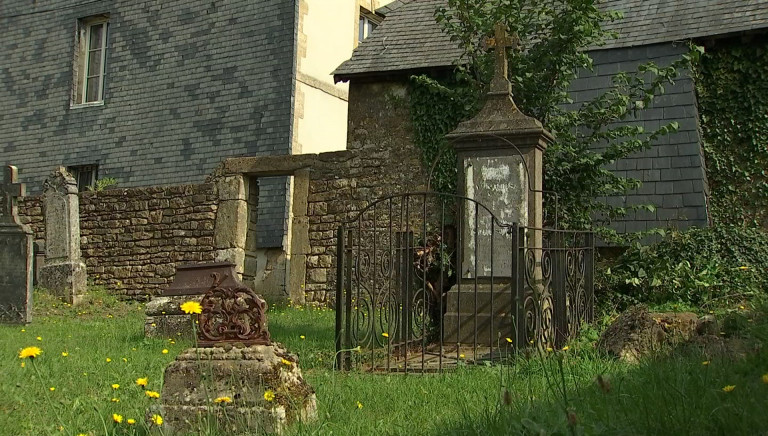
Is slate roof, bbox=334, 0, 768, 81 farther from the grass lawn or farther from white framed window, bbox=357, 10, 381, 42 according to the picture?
the grass lawn

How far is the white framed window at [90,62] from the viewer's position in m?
18.6

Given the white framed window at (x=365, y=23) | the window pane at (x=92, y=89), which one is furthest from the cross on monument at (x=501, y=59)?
the window pane at (x=92, y=89)

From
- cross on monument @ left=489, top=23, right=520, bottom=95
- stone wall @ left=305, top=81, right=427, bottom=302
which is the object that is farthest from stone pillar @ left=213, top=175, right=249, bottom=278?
cross on monument @ left=489, top=23, right=520, bottom=95

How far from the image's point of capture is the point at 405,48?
45.1 feet

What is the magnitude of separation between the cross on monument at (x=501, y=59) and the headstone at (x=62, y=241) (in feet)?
29.5

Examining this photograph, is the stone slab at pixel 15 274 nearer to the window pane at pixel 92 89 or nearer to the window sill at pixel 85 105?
the window sill at pixel 85 105

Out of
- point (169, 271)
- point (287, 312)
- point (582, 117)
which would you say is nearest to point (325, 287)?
point (287, 312)

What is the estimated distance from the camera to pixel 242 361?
4.05m

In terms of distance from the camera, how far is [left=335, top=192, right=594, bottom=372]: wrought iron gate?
6.61 meters

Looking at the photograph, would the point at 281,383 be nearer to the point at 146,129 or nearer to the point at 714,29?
the point at 714,29

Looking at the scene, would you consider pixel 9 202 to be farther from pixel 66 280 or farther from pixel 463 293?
pixel 463 293

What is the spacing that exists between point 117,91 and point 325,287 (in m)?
7.46

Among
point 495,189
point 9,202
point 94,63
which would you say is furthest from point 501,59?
point 94,63

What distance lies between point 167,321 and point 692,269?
6088 millimetres
